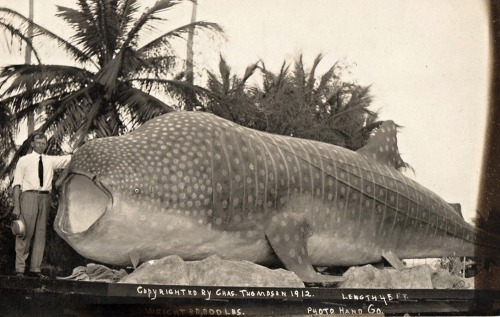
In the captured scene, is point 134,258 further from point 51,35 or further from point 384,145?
point 384,145

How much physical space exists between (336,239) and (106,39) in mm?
2986

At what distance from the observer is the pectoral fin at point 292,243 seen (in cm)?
823

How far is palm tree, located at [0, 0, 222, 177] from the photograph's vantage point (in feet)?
27.0

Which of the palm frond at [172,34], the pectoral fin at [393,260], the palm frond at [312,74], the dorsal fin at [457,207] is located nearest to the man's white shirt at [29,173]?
the palm frond at [172,34]

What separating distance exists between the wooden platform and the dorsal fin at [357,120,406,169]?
1568 mm

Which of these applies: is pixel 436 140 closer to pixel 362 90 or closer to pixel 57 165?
pixel 362 90

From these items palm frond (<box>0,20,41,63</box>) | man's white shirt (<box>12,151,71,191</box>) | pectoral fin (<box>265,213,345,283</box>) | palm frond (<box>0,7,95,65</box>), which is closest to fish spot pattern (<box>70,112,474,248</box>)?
pectoral fin (<box>265,213,345,283</box>)

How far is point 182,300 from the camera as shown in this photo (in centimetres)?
749

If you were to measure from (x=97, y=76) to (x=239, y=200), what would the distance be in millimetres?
1815

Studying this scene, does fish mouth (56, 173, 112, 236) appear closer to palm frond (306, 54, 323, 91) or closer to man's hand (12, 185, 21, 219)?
man's hand (12, 185, 21, 219)

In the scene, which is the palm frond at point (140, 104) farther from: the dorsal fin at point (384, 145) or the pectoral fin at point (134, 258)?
the dorsal fin at point (384, 145)

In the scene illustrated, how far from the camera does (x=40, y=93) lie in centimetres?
827

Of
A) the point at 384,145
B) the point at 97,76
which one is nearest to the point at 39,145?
the point at 97,76

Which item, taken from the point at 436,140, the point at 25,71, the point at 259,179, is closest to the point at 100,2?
the point at 25,71
